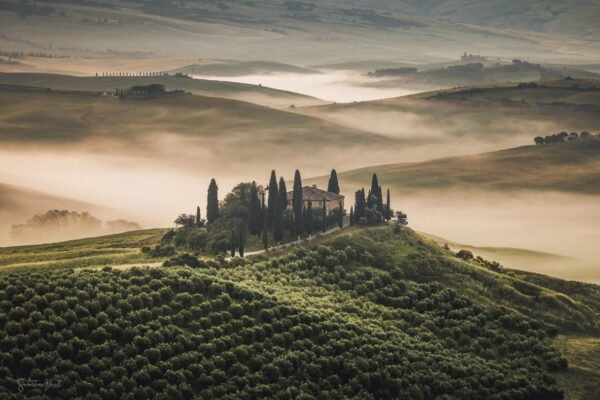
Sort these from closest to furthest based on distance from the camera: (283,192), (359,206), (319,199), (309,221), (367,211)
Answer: (309,221) < (359,206) < (367,211) < (283,192) < (319,199)

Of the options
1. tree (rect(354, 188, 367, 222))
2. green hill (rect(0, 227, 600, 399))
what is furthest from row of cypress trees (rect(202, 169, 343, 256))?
green hill (rect(0, 227, 600, 399))

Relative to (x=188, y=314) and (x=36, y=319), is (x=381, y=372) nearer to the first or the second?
(x=188, y=314)

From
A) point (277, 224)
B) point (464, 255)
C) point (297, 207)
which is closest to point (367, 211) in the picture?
point (297, 207)

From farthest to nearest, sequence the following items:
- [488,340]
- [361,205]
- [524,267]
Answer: [524,267], [361,205], [488,340]

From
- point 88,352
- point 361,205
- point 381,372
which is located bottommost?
point 381,372

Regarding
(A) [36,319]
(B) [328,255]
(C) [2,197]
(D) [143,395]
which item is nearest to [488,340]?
(B) [328,255]

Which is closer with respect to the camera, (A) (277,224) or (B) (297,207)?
(A) (277,224)

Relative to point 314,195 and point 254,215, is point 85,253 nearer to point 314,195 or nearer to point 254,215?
point 254,215
